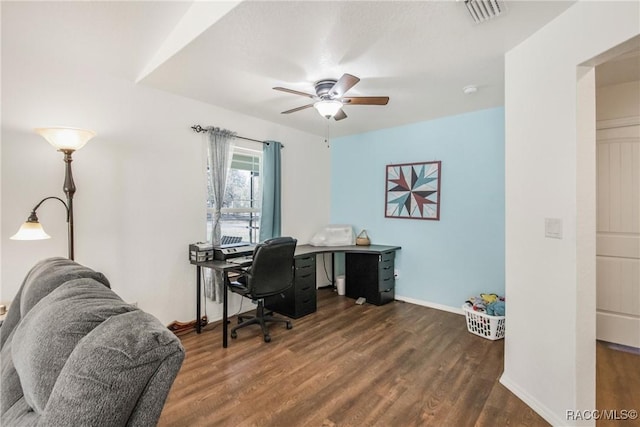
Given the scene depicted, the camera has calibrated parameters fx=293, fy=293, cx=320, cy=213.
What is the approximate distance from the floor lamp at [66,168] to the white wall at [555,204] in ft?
9.88

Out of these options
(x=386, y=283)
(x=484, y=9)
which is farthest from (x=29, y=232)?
(x=386, y=283)

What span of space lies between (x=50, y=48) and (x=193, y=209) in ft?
5.45

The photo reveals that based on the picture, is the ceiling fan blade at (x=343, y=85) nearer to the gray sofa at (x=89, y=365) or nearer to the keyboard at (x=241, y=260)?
the keyboard at (x=241, y=260)

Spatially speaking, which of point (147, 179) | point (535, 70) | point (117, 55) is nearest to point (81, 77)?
point (117, 55)

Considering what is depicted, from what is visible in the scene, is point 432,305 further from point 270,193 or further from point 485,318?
point 270,193

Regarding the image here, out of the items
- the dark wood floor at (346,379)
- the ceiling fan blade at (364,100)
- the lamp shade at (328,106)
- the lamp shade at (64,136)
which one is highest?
the ceiling fan blade at (364,100)

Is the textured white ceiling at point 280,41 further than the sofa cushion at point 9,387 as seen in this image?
Yes

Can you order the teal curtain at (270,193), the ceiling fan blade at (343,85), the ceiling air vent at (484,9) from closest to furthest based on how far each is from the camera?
1. the ceiling air vent at (484,9)
2. the ceiling fan blade at (343,85)
3. the teal curtain at (270,193)

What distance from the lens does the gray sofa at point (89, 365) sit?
25.4 inches

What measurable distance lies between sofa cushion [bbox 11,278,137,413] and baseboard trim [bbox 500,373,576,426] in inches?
90.2

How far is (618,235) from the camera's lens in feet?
8.92

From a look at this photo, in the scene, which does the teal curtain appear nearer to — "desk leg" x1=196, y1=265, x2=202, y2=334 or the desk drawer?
"desk leg" x1=196, y1=265, x2=202, y2=334

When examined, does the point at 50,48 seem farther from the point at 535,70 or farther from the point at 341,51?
the point at 535,70

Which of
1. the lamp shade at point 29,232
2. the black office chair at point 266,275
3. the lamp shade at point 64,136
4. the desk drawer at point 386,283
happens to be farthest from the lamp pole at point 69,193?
the desk drawer at point 386,283
